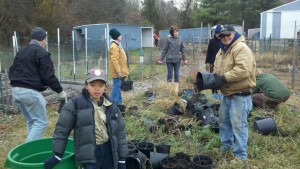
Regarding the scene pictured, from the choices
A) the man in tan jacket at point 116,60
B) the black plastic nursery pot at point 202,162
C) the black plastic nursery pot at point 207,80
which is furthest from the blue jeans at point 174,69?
the black plastic nursery pot at point 202,162

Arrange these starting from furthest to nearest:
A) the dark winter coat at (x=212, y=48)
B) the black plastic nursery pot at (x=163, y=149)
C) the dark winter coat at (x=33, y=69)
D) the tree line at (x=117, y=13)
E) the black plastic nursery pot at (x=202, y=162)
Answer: the tree line at (x=117, y=13), the dark winter coat at (x=212, y=48), the black plastic nursery pot at (x=163, y=149), the dark winter coat at (x=33, y=69), the black plastic nursery pot at (x=202, y=162)

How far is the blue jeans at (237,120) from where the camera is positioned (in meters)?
3.56

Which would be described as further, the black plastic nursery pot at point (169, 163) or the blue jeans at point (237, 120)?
the blue jeans at point (237, 120)

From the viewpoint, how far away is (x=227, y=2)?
3744 cm

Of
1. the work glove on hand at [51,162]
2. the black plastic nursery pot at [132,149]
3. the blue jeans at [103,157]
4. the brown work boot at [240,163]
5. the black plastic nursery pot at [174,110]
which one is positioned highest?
the work glove on hand at [51,162]

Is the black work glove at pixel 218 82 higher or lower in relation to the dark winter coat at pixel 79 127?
higher

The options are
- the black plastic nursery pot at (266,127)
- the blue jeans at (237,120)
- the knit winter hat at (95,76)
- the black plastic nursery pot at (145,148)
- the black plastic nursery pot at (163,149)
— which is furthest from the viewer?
the black plastic nursery pot at (266,127)

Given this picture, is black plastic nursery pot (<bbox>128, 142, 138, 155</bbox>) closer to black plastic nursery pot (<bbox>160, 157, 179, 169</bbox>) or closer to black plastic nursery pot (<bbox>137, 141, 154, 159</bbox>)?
black plastic nursery pot (<bbox>137, 141, 154, 159</bbox>)

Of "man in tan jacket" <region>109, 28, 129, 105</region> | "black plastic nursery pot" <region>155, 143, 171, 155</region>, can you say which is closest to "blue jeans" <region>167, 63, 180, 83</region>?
"man in tan jacket" <region>109, 28, 129, 105</region>

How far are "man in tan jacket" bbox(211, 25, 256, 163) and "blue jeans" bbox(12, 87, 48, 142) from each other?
83.4 inches

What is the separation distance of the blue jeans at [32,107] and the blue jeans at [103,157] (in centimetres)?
140

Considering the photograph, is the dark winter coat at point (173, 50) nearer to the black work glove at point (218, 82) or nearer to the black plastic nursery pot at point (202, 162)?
the black work glove at point (218, 82)

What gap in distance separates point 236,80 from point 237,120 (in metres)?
0.50

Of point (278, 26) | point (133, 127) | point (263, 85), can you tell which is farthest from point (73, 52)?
point (278, 26)
